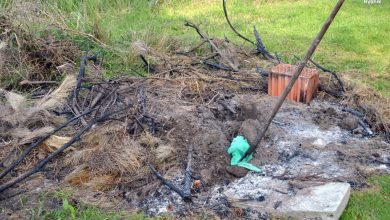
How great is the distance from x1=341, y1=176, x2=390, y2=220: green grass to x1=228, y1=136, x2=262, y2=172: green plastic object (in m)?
0.80

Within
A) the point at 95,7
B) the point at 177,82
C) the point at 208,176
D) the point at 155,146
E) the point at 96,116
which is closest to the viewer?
the point at 208,176

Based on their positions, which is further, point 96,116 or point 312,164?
point 96,116

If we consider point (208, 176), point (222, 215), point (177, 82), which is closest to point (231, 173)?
point (208, 176)

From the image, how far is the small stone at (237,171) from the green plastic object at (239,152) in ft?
0.15

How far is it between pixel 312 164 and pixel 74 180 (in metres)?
1.98

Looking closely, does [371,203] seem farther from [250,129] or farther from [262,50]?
[262,50]

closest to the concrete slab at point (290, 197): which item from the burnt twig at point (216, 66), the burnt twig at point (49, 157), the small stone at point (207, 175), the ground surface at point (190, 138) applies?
the ground surface at point (190, 138)

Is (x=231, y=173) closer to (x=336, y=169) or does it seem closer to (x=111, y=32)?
(x=336, y=169)

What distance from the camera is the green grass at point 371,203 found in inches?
155

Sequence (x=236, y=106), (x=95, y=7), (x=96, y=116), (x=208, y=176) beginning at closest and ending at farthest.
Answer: (x=208, y=176) → (x=96, y=116) → (x=236, y=106) → (x=95, y=7)

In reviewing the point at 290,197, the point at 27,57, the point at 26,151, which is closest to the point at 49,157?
the point at 26,151

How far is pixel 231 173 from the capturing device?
4.38 metres

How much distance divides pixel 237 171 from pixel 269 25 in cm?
533

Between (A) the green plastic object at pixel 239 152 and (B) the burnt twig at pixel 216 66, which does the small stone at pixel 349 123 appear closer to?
(A) the green plastic object at pixel 239 152
